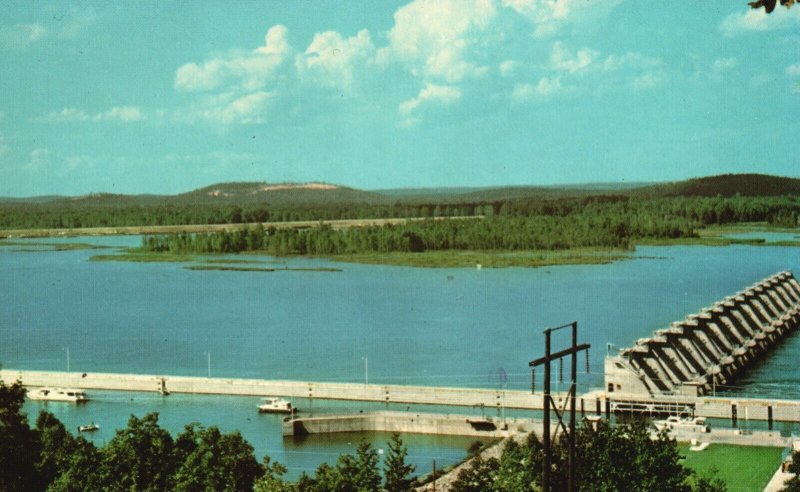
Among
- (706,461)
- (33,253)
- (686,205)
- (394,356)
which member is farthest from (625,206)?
(706,461)

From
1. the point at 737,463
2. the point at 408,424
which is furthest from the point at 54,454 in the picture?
the point at 737,463

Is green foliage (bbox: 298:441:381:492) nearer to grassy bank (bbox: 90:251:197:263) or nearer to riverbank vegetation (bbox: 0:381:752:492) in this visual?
riverbank vegetation (bbox: 0:381:752:492)

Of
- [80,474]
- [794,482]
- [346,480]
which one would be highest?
[346,480]

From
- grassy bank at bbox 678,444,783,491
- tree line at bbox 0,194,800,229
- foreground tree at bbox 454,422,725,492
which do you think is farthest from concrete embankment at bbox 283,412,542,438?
tree line at bbox 0,194,800,229

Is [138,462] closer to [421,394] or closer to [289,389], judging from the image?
[421,394]

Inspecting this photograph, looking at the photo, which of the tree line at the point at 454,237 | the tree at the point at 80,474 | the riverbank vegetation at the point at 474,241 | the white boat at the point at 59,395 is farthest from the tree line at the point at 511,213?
the tree at the point at 80,474
